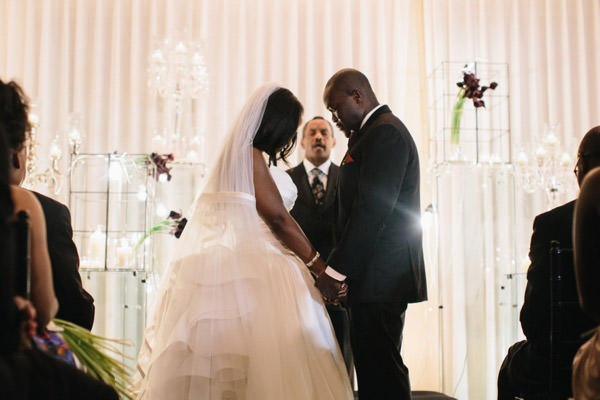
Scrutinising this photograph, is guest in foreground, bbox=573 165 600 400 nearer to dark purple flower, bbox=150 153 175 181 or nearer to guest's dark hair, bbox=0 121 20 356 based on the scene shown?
guest's dark hair, bbox=0 121 20 356

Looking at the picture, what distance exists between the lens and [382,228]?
10.4 feet

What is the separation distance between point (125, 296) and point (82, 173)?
4.45 feet

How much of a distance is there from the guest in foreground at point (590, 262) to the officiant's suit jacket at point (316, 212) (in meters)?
2.77

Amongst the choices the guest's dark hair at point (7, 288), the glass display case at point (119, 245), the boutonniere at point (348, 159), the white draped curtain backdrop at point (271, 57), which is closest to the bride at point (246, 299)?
the boutonniere at point (348, 159)

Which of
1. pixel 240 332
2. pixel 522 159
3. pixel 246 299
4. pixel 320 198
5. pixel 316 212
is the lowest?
pixel 240 332

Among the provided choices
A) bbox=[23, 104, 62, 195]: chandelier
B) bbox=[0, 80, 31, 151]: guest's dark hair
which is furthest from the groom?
bbox=[23, 104, 62, 195]: chandelier

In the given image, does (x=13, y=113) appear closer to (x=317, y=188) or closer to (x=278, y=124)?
(x=278, y=124)

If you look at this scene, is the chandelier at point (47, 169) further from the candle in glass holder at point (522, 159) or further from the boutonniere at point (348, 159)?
the candle in glass holder at point (522, 159)

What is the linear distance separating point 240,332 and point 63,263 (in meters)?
0.74

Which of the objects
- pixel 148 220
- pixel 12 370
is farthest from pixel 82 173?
pixel 12 370

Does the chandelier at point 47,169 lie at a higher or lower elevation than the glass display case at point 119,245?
higher

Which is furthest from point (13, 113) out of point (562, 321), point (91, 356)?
point (562, 321)

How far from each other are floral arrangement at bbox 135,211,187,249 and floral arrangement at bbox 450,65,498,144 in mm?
2203

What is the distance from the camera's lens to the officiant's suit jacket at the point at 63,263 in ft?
8.98
